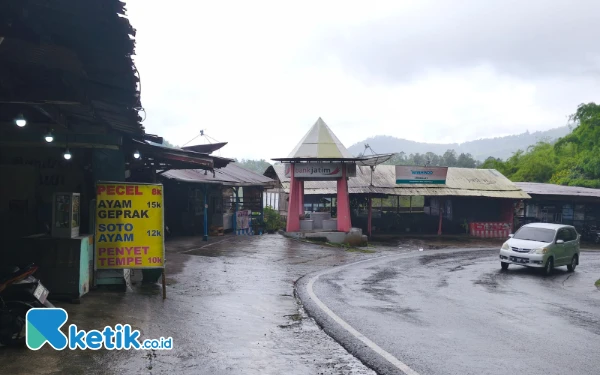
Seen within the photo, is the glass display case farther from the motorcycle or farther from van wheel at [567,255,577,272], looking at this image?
van wheel at [567,255,577,272]

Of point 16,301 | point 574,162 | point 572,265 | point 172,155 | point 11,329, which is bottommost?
point 572,265

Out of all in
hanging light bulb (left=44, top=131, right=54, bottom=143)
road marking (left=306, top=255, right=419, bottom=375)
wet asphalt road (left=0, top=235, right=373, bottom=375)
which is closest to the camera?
wet asphalt road (left=0, top=235, right=373, bottom=375)

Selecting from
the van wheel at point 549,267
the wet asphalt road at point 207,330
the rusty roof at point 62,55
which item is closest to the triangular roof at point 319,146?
the van wheel at point 549,267

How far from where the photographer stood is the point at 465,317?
9.99m

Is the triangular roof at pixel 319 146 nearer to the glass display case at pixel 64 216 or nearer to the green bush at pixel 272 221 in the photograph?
the green bush at pixel 272 221

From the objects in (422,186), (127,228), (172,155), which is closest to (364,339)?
(127,228)

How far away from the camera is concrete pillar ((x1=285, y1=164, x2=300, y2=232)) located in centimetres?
2936

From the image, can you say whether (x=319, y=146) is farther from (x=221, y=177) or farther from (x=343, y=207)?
(x=221, y=177)

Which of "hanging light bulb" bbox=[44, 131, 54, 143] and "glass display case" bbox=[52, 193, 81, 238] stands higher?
"hanging light bulb" bbox=[44, 131, 54, 143]

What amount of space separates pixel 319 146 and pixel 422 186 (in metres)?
9.26

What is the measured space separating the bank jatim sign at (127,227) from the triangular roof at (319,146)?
62.9ft

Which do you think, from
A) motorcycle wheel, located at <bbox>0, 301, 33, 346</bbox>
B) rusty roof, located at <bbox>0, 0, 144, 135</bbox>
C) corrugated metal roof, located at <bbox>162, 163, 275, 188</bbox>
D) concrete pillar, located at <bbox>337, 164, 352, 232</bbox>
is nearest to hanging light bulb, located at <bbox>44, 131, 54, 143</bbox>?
rusty roof, located at <bbox>0, 0, 144, 135</bbox>

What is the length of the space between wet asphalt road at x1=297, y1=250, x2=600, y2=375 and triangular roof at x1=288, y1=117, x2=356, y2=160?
12172mm

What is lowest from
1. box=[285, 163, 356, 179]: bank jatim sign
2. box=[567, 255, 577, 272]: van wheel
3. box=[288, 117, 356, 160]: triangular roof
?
box=[567, 255, 577, 272]: van wheel
